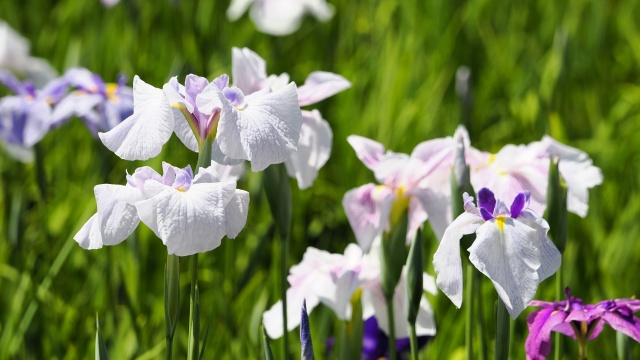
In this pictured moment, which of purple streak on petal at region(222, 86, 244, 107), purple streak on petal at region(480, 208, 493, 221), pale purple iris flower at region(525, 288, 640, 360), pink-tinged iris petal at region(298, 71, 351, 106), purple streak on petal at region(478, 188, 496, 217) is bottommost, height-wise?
pale purple iris flower at region(525, 288, 640, 360)

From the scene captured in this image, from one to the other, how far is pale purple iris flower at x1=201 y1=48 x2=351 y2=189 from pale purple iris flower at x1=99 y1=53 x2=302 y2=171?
20 centimetres

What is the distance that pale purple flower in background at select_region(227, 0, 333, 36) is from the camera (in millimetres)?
2492

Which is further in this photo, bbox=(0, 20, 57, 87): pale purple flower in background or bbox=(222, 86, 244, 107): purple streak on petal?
bbox=(0, 20, 57, 87): pale purple flower in background

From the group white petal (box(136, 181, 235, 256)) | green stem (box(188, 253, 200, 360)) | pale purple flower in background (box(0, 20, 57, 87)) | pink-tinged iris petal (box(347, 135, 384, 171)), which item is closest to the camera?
white petal (box(136, 181, 235, 256))

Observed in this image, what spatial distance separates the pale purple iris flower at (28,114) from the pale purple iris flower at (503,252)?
94 centimetres

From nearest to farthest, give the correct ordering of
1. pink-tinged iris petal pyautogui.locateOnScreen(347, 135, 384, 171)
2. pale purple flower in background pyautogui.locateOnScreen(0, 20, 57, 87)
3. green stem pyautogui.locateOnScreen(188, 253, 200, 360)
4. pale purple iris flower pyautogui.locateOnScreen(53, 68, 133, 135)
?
green stem pyautogui.locateOnScreen(188, 253, 200, 360) → pink-tinged iris petal pyautogui.locateOnScreen(347, 135, 384, 171) → pale purple iris flower pyautogui.locateOnScreen(53, 68, 133, 135) → pale purple flower in background pyautogui.locateOnScreen(0, 20, 57, 87)

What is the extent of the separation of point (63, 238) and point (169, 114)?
1.18 metres

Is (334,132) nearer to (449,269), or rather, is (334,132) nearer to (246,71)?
(246,71)

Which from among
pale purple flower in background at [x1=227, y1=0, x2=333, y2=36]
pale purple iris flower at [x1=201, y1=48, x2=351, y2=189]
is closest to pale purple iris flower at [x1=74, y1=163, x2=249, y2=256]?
pale purple iris flower at [x1=201, y1=48, x2=351, y2=189]

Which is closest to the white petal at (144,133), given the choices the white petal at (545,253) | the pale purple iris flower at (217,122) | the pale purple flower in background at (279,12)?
the pale purple iris flower at (217,122)

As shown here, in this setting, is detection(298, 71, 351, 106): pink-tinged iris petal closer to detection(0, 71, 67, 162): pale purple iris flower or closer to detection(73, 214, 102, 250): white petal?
detection(73, 214, 102, 250): white petal

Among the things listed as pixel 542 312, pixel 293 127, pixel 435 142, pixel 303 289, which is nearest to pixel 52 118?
pixel 303 289

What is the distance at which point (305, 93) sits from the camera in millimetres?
1147

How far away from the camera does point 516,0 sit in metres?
3.07
